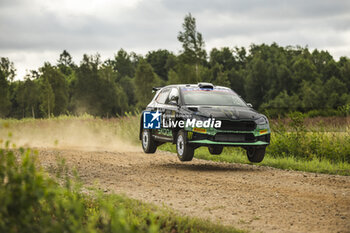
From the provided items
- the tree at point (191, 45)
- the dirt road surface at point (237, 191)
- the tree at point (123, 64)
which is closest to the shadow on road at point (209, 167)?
the dirt road surface at point (237, 191)

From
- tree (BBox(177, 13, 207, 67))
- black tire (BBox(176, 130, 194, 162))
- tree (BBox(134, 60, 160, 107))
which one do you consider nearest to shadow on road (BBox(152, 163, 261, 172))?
black tire (BBox(176, 130, 194, 162))

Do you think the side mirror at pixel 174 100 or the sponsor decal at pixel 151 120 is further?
the sponsor decal at pixel 151 120

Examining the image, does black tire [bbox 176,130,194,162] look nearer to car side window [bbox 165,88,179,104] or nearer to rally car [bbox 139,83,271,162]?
rally car [bbox 139,83,271,162]

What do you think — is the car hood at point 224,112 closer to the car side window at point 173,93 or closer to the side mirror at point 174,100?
the side mirror at point 174,100

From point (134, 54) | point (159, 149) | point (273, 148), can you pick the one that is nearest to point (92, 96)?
point (134, 54)

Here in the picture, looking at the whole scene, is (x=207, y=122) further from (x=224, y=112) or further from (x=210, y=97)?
(x=210, y=97)

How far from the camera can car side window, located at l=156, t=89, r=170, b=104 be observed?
1313 centimetres

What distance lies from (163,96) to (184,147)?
268cm

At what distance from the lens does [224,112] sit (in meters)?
11.0

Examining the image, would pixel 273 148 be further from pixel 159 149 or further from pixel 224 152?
pixel 159 149

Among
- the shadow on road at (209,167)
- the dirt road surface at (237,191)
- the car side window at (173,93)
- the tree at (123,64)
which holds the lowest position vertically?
the shadow on road at (209,167)

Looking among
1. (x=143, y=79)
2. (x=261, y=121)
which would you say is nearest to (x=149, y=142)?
(x=261, y=121)

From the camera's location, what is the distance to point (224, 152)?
17.6 m

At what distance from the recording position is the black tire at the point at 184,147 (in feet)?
36.2
